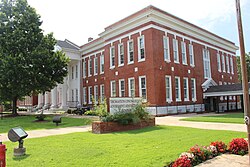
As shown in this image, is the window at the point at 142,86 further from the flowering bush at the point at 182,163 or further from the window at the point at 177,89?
the flowering bush at the point at 182,163

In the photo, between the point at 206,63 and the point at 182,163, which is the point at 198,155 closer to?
the point at 182,163

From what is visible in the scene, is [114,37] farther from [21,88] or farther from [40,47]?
[21,88]

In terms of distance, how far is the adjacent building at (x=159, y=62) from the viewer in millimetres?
23291

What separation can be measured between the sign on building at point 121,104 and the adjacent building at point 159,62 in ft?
24.4

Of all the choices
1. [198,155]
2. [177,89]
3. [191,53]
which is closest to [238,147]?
[198,155]

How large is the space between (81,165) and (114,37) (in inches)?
924

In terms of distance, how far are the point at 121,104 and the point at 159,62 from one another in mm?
11163

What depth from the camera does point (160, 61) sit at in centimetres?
2356

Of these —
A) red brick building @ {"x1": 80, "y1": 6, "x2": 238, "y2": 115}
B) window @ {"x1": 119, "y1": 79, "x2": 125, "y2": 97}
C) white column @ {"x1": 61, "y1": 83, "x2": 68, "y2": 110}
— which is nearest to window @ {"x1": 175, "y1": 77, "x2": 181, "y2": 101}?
red brick building @ {"x1": 80, "y1": 6, "x2": 238, "y2": 115}

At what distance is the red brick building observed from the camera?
23.2m

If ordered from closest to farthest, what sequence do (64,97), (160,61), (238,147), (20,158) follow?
(238,147), (20,158), (160,61), (64,97)

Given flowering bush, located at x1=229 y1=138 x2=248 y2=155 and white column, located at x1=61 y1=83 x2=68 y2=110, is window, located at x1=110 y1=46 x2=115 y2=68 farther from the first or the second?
flowering bush, located at x1=229 y1=138 x2=248 y2=155

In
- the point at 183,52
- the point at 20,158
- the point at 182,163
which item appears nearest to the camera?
the point at 182,163

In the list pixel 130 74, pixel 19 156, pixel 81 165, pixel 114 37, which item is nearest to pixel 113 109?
pixel 19 156
